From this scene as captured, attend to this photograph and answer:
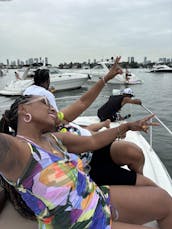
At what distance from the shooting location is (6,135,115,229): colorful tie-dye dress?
1.22m

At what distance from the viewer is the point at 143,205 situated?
166cm

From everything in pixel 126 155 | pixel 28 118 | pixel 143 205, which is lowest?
pixel 143 205

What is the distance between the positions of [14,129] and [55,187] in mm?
485

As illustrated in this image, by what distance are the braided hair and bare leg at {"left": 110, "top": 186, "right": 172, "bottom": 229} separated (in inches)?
18.9

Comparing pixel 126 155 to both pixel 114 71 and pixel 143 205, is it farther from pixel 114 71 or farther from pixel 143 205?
pixel 114 71

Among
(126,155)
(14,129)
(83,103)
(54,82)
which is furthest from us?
(54,82)

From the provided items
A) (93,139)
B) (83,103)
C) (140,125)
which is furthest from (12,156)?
(83,103)

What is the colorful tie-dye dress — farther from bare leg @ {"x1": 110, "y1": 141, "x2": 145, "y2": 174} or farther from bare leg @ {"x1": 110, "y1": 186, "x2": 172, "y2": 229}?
bare leg @ {"x1": 110, "y1": 141, "x2": 145, "y2": 174}

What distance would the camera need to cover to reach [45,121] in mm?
1467

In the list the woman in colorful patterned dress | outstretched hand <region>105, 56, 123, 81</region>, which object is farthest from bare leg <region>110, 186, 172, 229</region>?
outstretched hand <region>105, 56, 123, 81</region>

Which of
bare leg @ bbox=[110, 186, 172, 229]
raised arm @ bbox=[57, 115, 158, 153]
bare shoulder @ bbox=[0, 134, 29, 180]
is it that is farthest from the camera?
raised arm @ bbox=[57, 115, 158, 153]

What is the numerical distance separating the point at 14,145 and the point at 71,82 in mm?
21977

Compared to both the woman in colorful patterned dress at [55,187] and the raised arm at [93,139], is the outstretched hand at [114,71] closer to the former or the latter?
the raised arm at [93,139]

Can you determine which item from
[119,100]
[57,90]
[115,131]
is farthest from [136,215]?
[57,90]
